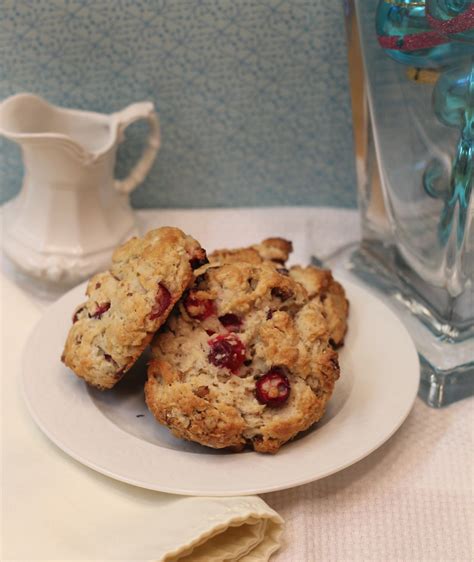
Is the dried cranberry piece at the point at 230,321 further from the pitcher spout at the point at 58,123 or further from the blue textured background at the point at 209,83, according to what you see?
the blue textured background at the point at 209,83

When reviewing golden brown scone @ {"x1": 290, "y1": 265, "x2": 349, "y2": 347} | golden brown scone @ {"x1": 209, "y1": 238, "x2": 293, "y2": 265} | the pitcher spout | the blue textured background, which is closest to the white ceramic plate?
golden brown scone @ {"x1": 290, "y1": 265, "x2": 349, "y2": 347}

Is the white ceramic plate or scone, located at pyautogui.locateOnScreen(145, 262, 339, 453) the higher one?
scone, located at pyautogui.locateOnScreen(145, 262, 339, 453)

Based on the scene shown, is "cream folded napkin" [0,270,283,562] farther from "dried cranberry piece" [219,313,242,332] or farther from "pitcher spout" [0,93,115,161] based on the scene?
"pitcher spout" [0,93,115,161]

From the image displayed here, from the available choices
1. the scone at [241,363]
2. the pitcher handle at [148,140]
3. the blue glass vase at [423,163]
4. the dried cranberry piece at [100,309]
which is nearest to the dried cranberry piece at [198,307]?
the scone at [241,363]

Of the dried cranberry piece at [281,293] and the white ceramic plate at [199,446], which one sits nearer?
the white ceramic plate at [199,446]

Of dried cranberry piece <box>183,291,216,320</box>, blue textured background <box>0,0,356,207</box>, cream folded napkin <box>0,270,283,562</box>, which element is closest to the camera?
cream folded napkin <box>0,270,283,562</box>

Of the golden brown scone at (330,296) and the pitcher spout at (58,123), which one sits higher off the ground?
the pitcher spout at (58,123)

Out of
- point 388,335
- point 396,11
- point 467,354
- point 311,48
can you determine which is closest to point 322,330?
point 388,335
